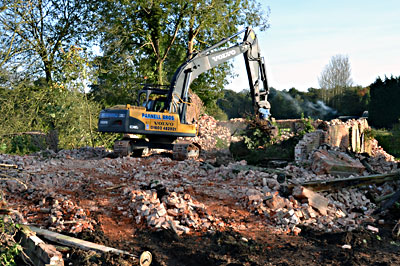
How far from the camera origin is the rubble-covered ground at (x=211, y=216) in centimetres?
527

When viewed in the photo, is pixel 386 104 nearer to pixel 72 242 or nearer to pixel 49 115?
pixel 49 115

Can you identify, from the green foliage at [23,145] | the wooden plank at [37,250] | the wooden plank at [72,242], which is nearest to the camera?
the wooden plank at [37,250]

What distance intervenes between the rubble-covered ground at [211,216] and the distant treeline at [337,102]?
17804 mm

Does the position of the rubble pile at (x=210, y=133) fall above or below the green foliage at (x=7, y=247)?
above

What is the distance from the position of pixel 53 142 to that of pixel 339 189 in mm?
10353

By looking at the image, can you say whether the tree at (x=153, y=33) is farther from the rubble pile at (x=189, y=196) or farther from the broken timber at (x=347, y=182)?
the broken timber at (x=347, y=182)

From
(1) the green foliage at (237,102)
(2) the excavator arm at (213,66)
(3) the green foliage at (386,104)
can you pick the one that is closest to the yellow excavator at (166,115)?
(2) the excavator arm at (213,66)

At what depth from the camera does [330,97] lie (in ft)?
114

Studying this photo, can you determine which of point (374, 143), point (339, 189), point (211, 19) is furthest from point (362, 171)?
point (211, 19)

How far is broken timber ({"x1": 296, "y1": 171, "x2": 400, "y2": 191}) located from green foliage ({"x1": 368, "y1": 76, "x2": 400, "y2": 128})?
1808 centimetres

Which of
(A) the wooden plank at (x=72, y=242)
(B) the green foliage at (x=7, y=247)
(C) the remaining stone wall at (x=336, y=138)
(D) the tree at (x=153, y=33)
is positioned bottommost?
(A) the wooden plank at (x=72, y=242)

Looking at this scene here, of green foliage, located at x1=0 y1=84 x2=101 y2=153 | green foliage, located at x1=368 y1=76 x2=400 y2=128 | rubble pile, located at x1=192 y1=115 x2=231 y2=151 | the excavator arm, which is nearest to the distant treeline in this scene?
green foliage, located at x1=368 y1=76 x2=400 y2=128

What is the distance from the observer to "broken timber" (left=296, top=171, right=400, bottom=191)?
787 cm

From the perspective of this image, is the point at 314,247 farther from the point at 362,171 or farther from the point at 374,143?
the point at 374,143
